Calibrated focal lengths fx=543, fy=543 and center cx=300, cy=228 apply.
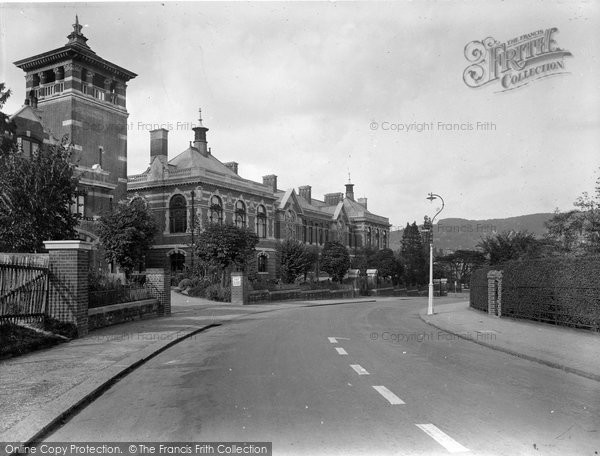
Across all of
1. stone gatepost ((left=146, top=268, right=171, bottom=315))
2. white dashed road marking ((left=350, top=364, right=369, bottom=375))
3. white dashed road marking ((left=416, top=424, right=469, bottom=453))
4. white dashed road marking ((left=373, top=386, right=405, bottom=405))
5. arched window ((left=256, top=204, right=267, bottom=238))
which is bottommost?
white dashed road marking ((left=350, top=364, right=369, bottom=375))

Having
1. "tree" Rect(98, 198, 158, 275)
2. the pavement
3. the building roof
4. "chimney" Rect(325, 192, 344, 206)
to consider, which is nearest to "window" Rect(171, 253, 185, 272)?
"tree" Rect(98, 198, 158, 275)

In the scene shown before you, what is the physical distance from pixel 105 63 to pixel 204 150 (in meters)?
17.4

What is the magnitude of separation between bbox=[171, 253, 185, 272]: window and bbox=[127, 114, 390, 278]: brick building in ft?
0.28

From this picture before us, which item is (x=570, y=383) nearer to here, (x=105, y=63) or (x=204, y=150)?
(x=105, y=63)

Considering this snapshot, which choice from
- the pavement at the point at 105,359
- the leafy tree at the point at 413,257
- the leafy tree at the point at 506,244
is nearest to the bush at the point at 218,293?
the pavement at the point at 105,359

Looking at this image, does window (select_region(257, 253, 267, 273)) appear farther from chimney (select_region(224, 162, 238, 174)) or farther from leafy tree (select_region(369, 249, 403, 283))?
leafy tree (select_region(369, 249, 403, 283))

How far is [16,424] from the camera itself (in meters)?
5.76

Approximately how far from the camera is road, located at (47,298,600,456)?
529cm

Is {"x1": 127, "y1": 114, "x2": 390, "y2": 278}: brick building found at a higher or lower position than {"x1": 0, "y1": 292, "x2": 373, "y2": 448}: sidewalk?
higher

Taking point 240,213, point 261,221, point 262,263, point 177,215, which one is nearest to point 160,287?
point 177,215

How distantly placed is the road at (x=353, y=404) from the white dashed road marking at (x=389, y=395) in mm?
13

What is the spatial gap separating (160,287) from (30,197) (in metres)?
6.04

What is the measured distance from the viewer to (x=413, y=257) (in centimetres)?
7488

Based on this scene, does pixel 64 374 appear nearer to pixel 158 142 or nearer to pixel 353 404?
pixel 353 404
